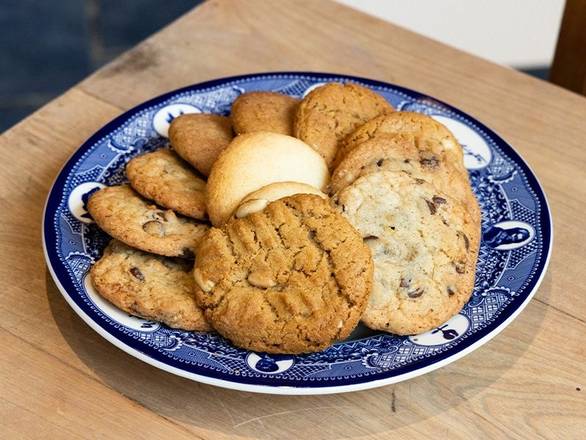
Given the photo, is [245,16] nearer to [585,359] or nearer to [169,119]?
[169,119]

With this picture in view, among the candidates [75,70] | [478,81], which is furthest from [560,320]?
[75,70]

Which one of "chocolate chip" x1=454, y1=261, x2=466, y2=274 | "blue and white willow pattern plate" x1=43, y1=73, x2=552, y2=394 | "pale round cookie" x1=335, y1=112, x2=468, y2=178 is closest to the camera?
"blue and white willow pattern plate" x1=43, y1=73, x2=552, y2=394

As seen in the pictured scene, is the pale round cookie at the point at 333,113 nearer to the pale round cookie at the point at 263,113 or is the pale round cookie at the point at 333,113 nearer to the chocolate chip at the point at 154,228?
the pale round cookie at the point at 263,113

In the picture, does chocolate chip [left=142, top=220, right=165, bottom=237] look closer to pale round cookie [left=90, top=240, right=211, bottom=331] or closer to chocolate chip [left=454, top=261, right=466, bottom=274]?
pale round cookie [left=90, top=240, right=211, bottom=331]

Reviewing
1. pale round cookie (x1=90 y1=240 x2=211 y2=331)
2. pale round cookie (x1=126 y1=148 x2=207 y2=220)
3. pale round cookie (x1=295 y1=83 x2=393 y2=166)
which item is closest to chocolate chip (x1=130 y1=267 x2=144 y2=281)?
pale round cookie (x1=90 y1=240 x2=211 y2=331)

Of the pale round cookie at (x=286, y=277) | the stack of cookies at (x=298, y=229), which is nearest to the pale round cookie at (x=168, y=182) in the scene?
the stack of cookies at (x=298, y=229)
